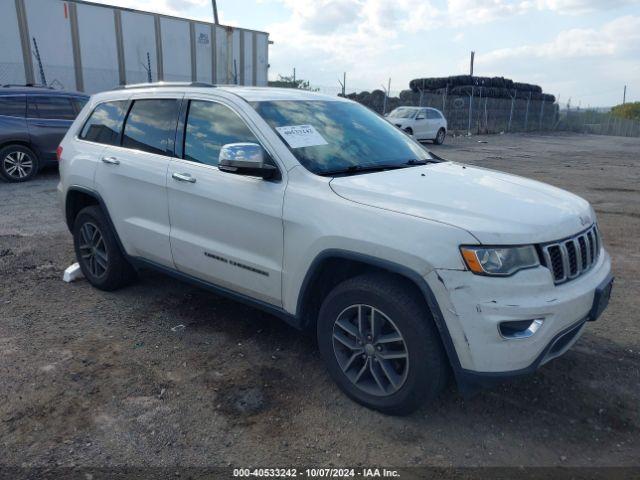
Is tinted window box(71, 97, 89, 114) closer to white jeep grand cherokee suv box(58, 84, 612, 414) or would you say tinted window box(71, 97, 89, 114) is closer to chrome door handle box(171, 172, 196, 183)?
white jeep grand cherokee suv box(58, 84, 612, 414)

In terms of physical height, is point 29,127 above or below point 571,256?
above

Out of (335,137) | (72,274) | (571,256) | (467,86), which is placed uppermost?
(467,86)

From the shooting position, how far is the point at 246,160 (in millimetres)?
3215

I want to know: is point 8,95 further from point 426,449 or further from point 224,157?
point 426,449

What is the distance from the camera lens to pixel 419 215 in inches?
108

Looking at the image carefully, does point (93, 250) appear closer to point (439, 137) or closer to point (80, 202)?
point (80, 202)

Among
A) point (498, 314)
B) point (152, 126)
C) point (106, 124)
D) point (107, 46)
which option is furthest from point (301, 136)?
point (107, 46)

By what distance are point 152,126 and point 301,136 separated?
1.40 meters

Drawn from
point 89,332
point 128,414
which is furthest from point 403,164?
point 89,332

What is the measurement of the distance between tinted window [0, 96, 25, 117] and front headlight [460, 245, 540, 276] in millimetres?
10238

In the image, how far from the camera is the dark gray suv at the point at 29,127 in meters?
10.1

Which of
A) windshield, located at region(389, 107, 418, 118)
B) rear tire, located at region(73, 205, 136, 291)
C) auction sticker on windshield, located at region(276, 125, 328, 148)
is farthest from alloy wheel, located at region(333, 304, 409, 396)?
windshield, located at region(389, 107, 418, 118)

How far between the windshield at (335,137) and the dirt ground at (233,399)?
54.2 inches

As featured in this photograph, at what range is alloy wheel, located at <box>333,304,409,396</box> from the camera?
2.93 metres
